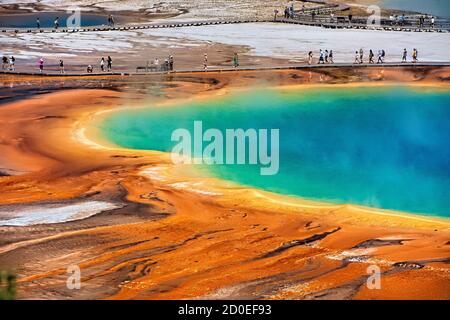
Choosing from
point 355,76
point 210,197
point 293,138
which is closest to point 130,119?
point 293,138

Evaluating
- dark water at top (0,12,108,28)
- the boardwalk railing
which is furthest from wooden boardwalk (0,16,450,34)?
dark water at top (0,12,108,28)

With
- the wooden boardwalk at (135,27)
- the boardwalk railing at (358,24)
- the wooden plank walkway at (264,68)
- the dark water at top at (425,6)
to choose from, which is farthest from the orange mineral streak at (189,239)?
the dark water at top at (425,6)

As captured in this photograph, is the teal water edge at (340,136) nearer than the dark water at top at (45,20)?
Yes

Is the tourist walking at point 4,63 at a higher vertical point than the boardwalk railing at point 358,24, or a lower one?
lower

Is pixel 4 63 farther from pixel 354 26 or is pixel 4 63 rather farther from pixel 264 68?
pixel 354 26

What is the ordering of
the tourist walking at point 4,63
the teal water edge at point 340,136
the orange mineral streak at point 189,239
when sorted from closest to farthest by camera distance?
the orange mineral streak at point 189,239 < the teal water edge at point 340,136 < the tourist walking at point 4,63

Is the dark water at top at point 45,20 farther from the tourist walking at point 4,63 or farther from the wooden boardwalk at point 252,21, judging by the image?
the tourist walking at point 4,63
